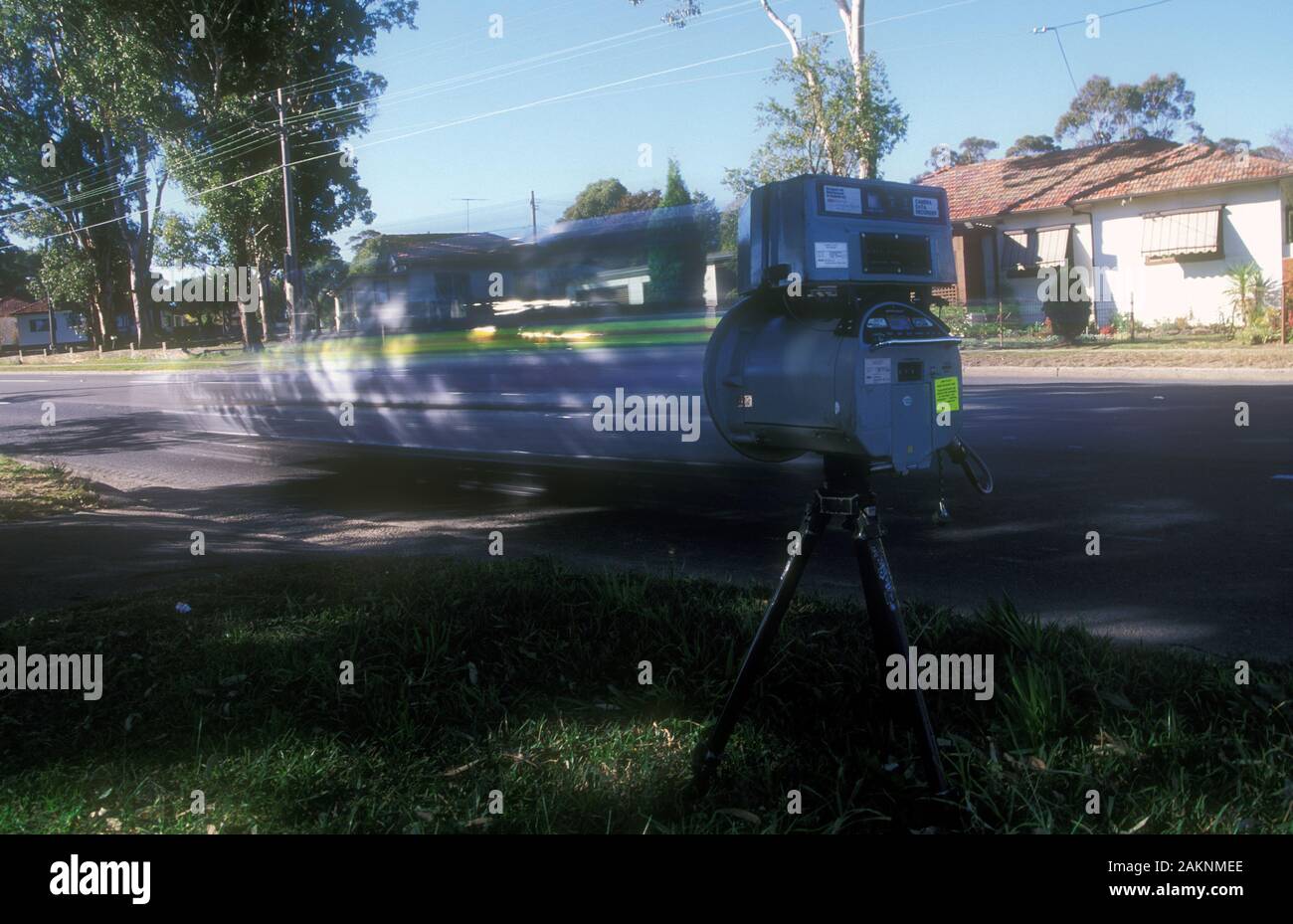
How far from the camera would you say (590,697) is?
14.1 feet

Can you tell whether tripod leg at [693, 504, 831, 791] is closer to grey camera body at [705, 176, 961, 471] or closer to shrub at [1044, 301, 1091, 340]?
grey camera body at [705, 176, 961, 471]

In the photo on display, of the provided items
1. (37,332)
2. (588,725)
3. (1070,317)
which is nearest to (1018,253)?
(1070,317)

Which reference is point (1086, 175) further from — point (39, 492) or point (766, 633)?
point (766, 633)

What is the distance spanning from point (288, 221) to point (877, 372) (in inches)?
435

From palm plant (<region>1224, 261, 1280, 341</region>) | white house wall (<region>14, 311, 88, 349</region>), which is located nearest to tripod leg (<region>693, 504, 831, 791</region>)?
palm plant (<region>1224, 261, 1280, 341</region>)

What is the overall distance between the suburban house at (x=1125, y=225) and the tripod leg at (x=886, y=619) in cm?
2278

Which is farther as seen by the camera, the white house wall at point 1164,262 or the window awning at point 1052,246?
the window awning at point 1052,246

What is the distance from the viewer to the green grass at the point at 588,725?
11.0 feet

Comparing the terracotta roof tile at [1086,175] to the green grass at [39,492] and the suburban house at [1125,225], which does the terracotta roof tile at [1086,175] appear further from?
the green grass at [39,492]

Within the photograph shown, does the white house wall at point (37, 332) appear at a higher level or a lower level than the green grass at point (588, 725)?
higher

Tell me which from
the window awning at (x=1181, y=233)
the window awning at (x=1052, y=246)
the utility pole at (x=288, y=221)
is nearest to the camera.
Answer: the utility pole at (x=288, y=221)

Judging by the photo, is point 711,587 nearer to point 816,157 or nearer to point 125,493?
point 125,493

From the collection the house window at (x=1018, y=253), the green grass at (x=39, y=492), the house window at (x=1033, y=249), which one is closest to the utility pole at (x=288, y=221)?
the green grass at (x=39, y=492)
